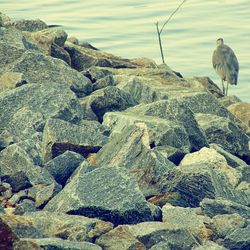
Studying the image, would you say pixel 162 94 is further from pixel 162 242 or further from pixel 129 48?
pixel 129 48

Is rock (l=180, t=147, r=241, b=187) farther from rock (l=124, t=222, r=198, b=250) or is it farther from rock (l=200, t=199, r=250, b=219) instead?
rock (l=124, t=222, r=198, b=250)

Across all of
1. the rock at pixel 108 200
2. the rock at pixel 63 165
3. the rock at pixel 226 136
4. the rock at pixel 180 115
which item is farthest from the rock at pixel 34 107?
the rock at pixel 108 200

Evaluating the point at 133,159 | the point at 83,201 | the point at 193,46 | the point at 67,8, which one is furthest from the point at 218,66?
the point at 83,201

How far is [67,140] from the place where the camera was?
27.7ft

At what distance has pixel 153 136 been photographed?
347 inches

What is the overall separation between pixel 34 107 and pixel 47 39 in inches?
101

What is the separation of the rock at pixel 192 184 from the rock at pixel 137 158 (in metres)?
0.07

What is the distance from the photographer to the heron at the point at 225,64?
16.6 meters

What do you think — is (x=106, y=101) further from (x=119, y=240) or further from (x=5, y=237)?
(x=5, y=237)

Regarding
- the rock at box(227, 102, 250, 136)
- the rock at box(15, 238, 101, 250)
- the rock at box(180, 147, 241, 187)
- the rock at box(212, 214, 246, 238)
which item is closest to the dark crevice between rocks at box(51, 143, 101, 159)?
the rock at box(180, 147, 241, 187)

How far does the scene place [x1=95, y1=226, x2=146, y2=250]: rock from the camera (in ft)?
21.1

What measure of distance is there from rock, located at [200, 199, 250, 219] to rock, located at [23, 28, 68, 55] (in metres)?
4.34

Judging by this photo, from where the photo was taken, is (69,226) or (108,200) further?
(108,200)

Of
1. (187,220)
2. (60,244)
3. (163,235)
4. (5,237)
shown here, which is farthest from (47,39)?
(5,237)
